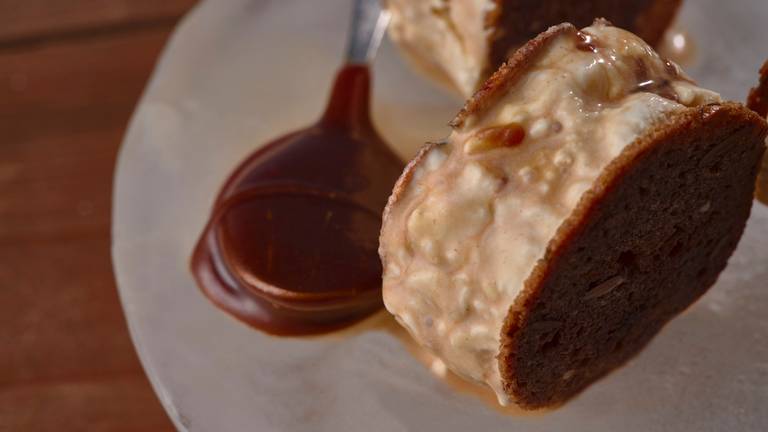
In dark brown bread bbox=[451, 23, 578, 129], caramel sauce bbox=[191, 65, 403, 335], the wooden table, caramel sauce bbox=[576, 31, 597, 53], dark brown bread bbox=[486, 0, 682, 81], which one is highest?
caramel sauce bbox=[576, 31, 597, 53]

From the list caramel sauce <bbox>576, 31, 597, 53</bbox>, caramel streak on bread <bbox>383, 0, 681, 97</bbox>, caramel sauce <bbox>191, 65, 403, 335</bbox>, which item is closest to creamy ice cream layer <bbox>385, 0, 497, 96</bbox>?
caramel streak on bread <bbox>383, 0, 681, 97</bbox>

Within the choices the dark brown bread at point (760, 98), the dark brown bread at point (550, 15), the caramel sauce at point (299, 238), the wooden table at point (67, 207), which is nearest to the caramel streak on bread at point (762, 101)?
the dark brown bread at point (760, 98)

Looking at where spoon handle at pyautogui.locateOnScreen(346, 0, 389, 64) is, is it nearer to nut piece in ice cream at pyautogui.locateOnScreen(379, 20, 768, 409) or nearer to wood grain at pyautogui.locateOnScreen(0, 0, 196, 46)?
wood grain at pyautogui.locateOnScreen(0, 0, 196, 46)

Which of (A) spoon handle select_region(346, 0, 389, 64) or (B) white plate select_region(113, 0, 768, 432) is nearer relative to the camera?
(B) white plate select_region(113, 0, 768, 432)

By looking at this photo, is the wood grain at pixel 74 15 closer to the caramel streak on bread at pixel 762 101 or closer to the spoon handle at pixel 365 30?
the spoon handle at pixel 365 30

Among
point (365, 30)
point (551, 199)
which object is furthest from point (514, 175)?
point (365, 30)

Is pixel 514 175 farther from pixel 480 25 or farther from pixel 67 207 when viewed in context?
pixel 67 207

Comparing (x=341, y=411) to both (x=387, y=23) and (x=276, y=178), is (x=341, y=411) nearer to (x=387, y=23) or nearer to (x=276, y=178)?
(x=276, y=178)

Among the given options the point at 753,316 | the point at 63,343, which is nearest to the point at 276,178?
the point at 63,343
